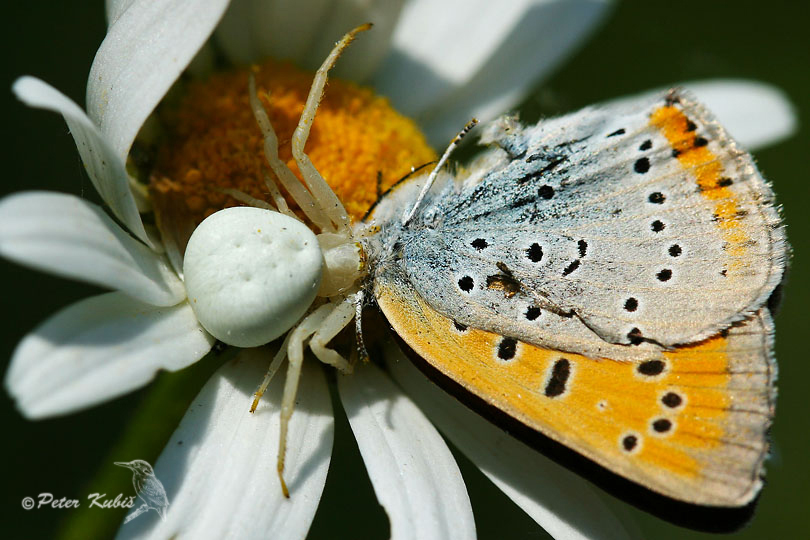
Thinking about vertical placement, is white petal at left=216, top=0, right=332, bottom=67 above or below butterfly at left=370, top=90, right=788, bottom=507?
above

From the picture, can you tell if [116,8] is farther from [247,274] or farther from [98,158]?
[247,274]

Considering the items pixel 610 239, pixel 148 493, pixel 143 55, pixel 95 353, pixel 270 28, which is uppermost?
pixel 270 28

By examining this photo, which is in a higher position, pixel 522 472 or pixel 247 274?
pixel 247 274

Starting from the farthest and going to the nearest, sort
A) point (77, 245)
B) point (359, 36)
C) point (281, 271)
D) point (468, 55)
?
point (468, 55) < point (359, 36) < point (281, 271) < point (77, 245)

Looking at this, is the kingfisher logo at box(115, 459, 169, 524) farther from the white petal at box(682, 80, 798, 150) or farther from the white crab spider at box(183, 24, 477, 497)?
the white petal at box(682, 80, 798, 150)

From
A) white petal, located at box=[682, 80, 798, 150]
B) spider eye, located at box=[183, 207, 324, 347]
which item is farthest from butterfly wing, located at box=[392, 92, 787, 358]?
white petal, located at box=[682, 80, 798, 150]

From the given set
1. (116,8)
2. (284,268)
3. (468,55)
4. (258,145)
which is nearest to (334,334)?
(284,268)
